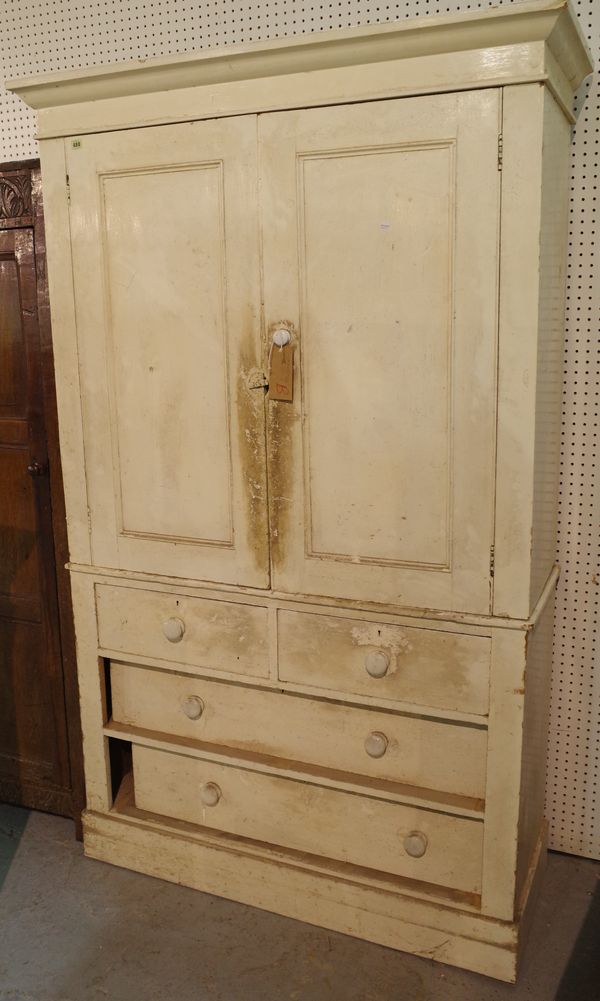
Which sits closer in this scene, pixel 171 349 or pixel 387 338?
pixel 387 338

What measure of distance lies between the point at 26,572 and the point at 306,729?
1.16 meters

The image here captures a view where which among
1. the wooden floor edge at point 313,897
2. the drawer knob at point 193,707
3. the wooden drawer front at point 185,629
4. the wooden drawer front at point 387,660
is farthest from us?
the drawer knob at point 193,707

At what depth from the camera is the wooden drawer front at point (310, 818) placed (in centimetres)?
229

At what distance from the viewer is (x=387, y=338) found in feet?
6.87

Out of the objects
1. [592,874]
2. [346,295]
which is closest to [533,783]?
[592,874]

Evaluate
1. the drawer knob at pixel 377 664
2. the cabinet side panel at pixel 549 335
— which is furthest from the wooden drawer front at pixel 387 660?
the cabinet side panel at pixel 549 335

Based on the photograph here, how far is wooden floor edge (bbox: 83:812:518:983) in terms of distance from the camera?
2.26 metres

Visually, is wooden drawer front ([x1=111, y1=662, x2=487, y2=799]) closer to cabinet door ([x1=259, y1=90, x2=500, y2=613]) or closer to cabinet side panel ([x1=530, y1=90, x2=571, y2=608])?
cabinet door ([x1=259, y1=90, x2=500, y2=613])

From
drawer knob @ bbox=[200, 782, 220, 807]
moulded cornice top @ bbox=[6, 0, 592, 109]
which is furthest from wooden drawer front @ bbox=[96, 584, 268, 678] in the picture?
moulded cornice top @ bbox=[6, 0, 592, 109]

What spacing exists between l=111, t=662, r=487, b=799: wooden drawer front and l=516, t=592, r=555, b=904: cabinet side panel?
0.47 feet

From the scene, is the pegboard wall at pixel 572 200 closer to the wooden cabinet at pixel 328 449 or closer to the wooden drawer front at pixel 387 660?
the wooden cabinet at pixel 328 449

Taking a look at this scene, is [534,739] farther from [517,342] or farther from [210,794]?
[517,342]

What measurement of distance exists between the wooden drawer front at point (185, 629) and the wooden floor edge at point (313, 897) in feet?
1.91

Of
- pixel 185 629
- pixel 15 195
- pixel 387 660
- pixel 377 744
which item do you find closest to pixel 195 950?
pixel 377 744
